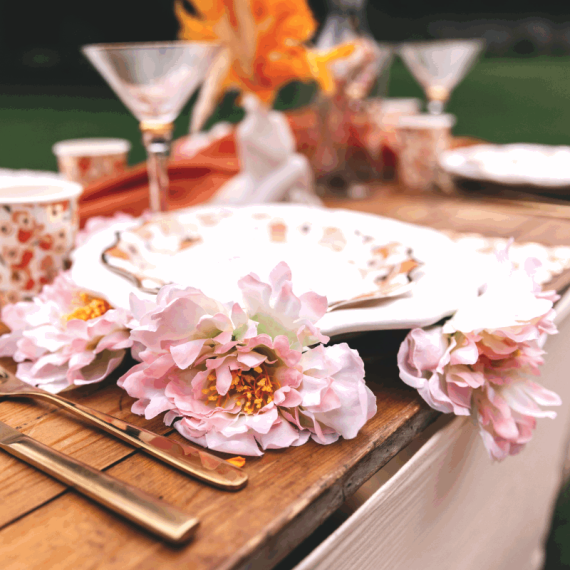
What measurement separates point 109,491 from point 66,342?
129 mm

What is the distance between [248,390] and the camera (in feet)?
0.96

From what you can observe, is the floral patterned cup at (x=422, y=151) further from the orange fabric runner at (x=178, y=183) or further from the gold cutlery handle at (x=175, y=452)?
the gold cutlery handle at (x=175, y=452)

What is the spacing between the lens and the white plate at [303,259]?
341mm

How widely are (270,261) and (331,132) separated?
→ 1.90ft

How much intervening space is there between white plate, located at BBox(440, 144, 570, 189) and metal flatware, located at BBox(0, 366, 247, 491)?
73 centimetres

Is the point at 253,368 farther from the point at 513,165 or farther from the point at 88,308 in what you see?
the point at 513,165

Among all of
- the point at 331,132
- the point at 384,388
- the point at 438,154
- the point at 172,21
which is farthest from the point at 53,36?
the point at 384,388

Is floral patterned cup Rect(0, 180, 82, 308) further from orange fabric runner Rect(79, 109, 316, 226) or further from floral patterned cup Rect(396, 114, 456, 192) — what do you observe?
floral patterned cup Rect(396, 114, 456, 192)

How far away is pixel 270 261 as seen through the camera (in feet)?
1.33

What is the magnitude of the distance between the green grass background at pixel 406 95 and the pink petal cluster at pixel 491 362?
1.34 m


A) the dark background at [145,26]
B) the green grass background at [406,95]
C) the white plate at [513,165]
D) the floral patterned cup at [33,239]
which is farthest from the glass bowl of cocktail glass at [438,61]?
the dark background at [145,26]

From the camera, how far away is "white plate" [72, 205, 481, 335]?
13.4 inches

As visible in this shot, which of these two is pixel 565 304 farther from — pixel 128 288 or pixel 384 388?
pixel 128 288

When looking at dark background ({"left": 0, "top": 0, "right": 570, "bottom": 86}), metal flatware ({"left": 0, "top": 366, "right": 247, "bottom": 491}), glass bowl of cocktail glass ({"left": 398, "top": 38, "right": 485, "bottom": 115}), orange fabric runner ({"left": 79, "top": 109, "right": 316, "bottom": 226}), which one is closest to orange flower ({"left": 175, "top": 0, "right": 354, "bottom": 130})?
orange fabric runner ({"left": 79, "top": 109, "right": 316, "bottom": 226})
